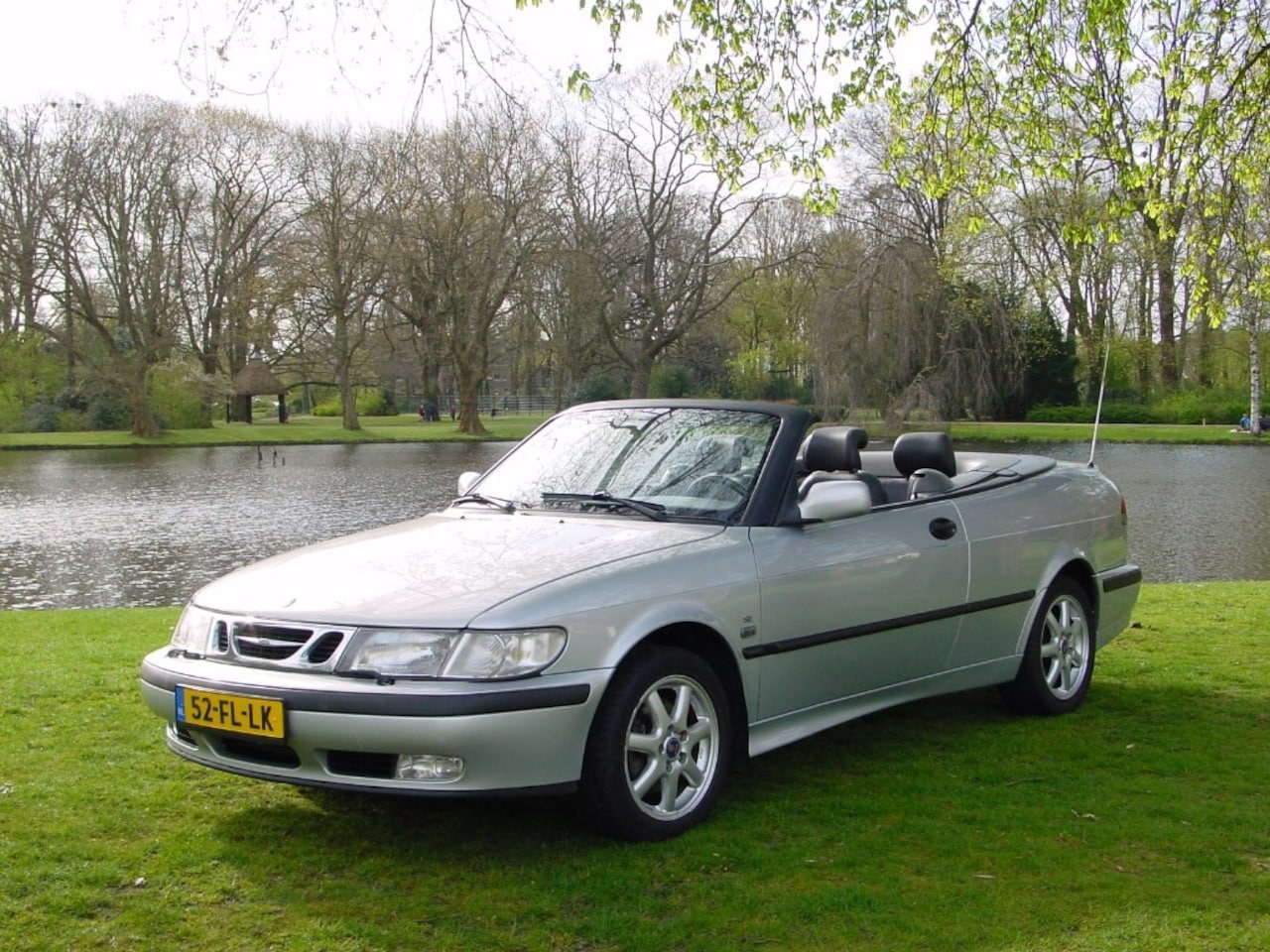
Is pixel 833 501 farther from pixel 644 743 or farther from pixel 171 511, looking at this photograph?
pixel 171 511

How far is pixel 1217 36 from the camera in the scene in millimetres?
11539

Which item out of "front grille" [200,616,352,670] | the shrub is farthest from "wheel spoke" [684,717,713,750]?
the shrub

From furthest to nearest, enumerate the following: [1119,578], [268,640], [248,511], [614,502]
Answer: [248,511] < [1119,578] < [614,502] < [268,640]

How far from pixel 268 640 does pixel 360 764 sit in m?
0.54

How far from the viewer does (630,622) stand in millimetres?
4348

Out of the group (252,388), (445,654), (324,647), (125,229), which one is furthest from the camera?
(252,388)

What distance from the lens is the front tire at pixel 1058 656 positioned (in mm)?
6344

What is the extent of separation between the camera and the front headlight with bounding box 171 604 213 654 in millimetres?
4516

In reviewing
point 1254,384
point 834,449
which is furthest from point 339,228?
point 834,449

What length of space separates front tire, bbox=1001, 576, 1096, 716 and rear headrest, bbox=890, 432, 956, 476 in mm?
824

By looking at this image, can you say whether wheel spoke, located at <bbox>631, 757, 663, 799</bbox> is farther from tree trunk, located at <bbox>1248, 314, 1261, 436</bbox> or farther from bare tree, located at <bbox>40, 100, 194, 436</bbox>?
bare tree, located at <bbox>40, 100, 194, 436</bbox>

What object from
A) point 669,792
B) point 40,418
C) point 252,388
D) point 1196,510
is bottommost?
point 1196,510

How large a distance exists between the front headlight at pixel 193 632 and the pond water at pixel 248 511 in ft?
32.2

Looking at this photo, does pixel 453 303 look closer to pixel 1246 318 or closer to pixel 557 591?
pixel 1246 318
